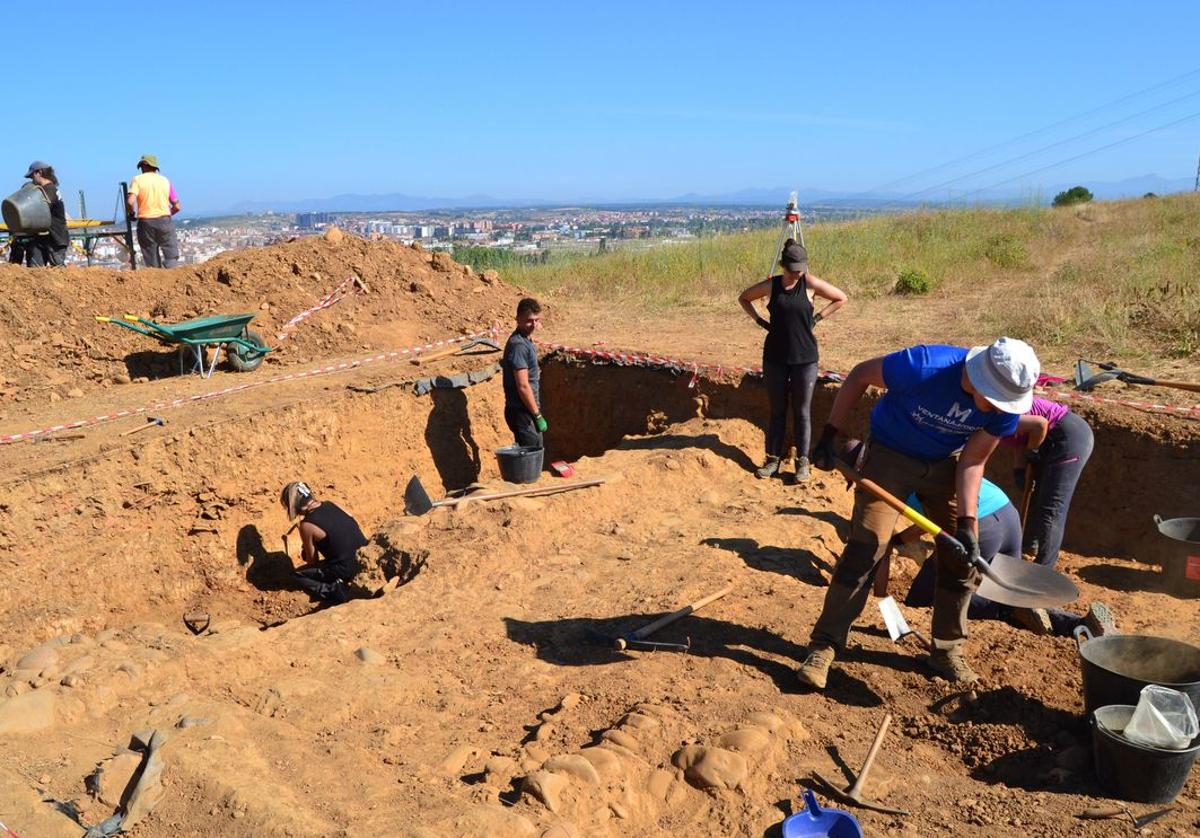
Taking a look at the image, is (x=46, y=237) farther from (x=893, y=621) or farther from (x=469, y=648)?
(x=893, y=621)

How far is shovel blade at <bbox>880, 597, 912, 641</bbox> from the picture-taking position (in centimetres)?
473

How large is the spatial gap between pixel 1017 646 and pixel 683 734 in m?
1.93

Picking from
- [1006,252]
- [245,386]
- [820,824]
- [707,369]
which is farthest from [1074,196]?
[820,824]

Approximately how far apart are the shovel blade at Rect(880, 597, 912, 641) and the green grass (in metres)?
5.46

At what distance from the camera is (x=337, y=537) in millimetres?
7027

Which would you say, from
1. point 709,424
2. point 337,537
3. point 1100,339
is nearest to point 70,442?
point 337,537

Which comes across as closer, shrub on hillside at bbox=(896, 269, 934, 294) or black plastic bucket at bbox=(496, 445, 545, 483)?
black plastic bucket at bbox=(496, 445, 545, 483)

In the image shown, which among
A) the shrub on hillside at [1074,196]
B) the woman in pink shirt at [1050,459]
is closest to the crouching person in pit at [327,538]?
the woman in pink shirt at [1050,459]

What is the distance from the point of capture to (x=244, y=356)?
1007cm

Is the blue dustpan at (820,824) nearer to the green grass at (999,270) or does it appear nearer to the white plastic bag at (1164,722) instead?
the white plastic bag at (1164,722)

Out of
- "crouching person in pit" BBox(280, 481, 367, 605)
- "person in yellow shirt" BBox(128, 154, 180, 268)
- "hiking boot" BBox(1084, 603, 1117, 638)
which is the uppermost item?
"person in yellow shirt" BBox(128, 154, 180, 268)

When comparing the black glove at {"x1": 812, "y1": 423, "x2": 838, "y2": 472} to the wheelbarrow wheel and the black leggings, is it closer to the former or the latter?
the black leggings

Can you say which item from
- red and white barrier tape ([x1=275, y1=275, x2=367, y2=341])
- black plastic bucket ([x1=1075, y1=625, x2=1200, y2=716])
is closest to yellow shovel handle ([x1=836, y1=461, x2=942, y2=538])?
black plastic bucket ([x1=1075, y1=625, x2=1200, y2=716])

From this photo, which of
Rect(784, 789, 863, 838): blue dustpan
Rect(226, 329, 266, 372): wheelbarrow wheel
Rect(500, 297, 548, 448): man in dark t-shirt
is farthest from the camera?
Rect(226, 329, 266, 372): wheelbarrow wheel
